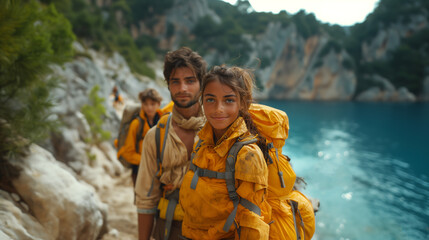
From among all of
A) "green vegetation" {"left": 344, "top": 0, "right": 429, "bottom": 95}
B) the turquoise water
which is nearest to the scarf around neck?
the turquoise water

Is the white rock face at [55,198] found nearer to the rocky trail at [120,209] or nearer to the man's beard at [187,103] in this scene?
the rocky trail at [120,209]

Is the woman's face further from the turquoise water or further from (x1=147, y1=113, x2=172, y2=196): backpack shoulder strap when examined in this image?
the turquoise water

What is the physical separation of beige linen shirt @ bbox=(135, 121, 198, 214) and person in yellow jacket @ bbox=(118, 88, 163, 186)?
4.43 ft

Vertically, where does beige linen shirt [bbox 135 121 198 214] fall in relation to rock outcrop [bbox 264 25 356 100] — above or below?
below

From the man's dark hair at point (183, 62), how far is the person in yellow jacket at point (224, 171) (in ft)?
1.59

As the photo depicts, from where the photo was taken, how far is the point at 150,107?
3330 millimetres

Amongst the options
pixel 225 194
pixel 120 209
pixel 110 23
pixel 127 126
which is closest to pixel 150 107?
pixel 127 126

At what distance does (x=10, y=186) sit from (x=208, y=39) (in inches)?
1805

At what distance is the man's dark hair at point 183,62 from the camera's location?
67.9 inches

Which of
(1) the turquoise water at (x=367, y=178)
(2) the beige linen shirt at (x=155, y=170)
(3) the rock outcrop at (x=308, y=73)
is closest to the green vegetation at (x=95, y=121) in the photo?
(2) the beige linen shirt at (x=155, y=170)

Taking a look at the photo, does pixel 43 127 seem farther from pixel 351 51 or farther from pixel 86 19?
pixel 351 51

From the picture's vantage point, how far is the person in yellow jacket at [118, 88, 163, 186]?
10.1 feet

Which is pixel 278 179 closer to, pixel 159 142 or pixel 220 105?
pixel 220 105

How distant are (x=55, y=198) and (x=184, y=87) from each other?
222cm
